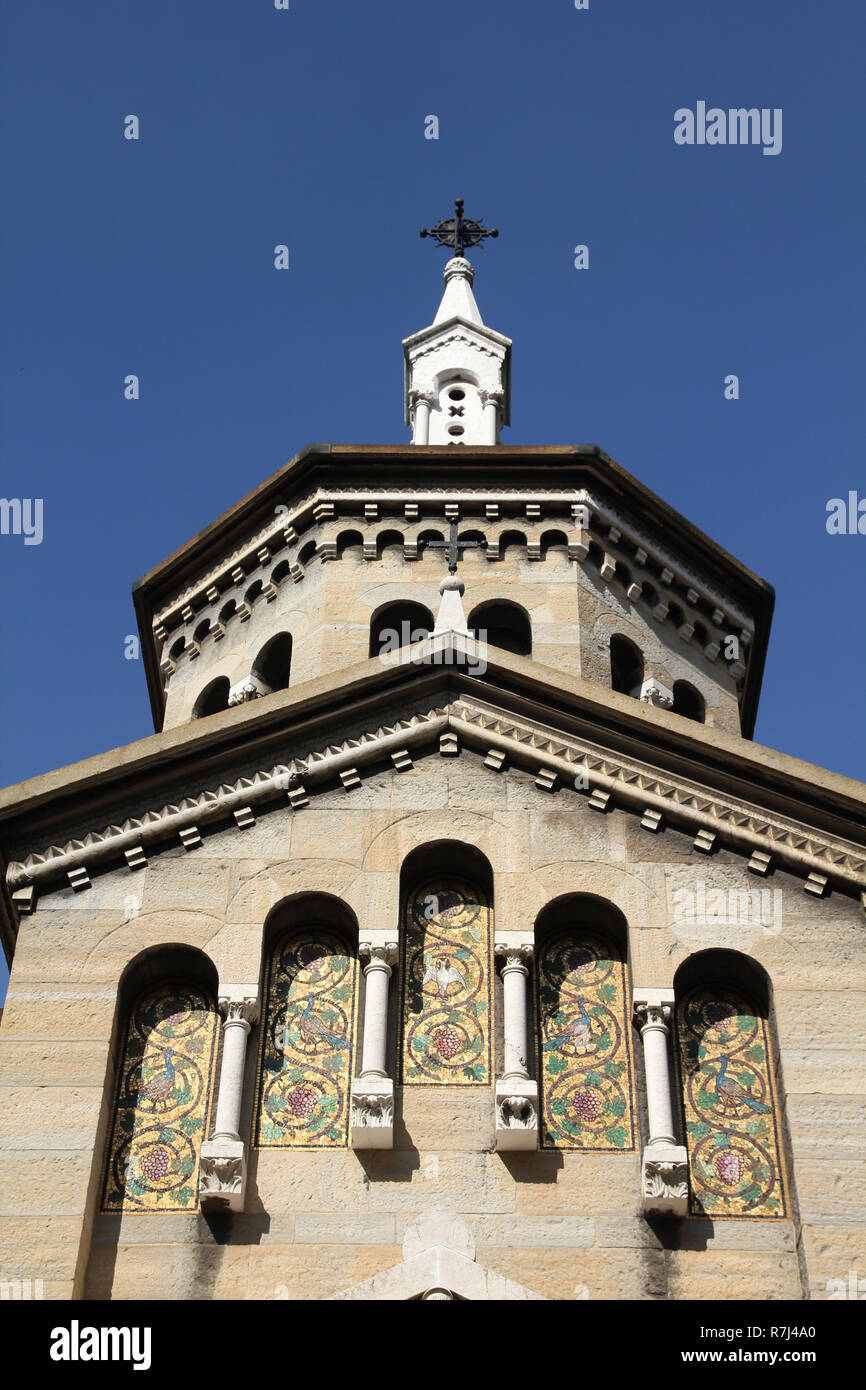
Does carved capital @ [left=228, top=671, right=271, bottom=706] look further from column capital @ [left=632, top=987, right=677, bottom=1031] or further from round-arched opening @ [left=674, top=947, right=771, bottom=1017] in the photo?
column capital @ [left=632, top=987, right=677, bottom=1031]

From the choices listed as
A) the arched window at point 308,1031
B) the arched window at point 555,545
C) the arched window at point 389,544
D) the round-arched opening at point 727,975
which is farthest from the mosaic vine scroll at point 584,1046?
the arched window at point 389,544

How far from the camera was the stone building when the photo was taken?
16.2 metres

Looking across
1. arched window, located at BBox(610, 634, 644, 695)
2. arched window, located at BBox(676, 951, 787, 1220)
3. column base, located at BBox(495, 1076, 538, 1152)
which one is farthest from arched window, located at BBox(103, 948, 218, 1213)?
arched window, located at BBox(610, 634, 644, 695)

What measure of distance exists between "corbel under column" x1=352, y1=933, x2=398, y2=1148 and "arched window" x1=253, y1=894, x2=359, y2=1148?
27cm

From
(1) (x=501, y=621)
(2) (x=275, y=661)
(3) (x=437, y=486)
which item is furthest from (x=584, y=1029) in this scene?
(3) (x=437, y=486)

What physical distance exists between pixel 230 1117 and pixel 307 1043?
103cm

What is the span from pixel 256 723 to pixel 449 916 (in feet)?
7.31

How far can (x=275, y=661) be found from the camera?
2667 cm

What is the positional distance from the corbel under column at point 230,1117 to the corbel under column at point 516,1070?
1.81 metres

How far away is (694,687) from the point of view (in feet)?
89.1

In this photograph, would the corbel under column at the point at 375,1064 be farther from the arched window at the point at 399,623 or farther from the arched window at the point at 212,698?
the arched window at the point at 212,698

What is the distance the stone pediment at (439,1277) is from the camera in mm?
15773
